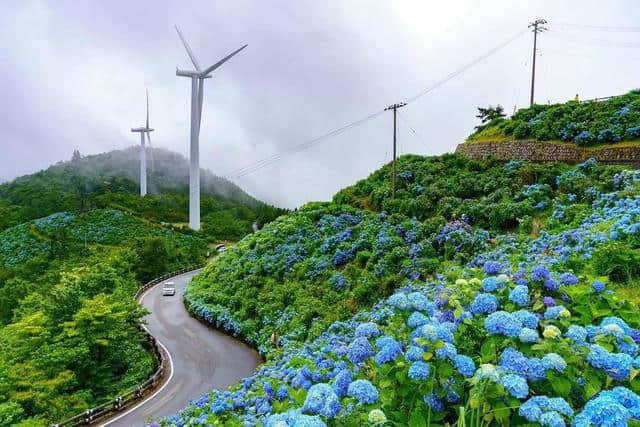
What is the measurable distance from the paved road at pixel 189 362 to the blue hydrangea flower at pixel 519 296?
15058mm

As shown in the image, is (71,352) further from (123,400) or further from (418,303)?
(418,303)

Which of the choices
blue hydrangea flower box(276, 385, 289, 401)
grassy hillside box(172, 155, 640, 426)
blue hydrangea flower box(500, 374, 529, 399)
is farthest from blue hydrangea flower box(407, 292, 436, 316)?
Result: blue hydrangea flower box(276, 385, 289, 401)

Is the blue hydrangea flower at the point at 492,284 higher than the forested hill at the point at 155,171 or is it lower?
lower

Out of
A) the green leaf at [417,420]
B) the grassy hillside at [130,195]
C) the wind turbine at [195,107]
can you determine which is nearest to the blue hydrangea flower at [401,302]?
the green leaf at [417,420]

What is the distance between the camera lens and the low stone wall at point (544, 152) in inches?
776

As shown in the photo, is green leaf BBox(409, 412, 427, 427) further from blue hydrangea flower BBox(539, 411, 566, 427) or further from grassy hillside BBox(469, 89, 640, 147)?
grassy hillside BBox(469, 89, 640, 147)

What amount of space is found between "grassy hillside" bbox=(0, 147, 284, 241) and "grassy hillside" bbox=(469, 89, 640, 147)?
54097mm

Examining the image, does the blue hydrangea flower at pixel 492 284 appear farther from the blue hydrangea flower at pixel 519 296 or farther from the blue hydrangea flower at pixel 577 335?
the blue hydrangea flower at pixel 577 335

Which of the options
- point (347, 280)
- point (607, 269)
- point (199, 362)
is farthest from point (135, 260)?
point (607, 269)

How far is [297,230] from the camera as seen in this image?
27.4 m

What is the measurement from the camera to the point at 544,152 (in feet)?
76.3

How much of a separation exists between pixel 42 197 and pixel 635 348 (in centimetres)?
11118

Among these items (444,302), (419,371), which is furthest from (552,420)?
(444,302)

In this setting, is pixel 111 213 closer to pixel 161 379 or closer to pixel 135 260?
pixel 135 260
